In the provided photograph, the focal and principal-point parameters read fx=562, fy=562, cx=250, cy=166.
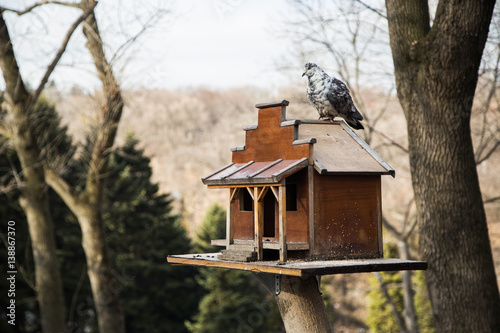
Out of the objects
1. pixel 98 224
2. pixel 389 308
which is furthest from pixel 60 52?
pixel 389 308

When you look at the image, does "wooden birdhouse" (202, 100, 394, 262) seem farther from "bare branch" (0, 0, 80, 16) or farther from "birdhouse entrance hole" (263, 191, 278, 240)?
"bare branch" (0, 0, 80, 16)

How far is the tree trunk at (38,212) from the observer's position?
8.34 meters

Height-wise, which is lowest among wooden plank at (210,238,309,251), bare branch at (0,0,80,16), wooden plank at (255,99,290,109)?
wooden plank at (210,238,309,251)

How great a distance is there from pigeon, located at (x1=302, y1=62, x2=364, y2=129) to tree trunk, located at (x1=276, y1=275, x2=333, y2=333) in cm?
105

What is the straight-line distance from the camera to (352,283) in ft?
81.3

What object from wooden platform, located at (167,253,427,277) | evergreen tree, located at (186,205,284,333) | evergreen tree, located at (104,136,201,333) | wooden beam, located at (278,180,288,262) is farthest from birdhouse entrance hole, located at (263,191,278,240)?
evergreen tree, located at (104,136,201,333)

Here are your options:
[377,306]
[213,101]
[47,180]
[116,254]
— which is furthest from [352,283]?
[213,101]

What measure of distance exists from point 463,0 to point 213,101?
136 feet

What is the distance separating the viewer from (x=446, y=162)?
4.88m

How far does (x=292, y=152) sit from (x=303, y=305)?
36.5 inches

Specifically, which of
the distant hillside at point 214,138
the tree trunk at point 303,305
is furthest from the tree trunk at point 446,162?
the distant hillside at point 214,138

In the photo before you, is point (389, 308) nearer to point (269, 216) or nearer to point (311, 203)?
point (269, 216)

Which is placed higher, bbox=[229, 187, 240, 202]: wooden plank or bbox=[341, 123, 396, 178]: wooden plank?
bbox=[341, 123, 396, 178]: wooden plank

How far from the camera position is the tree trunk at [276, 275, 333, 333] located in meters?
3.39
